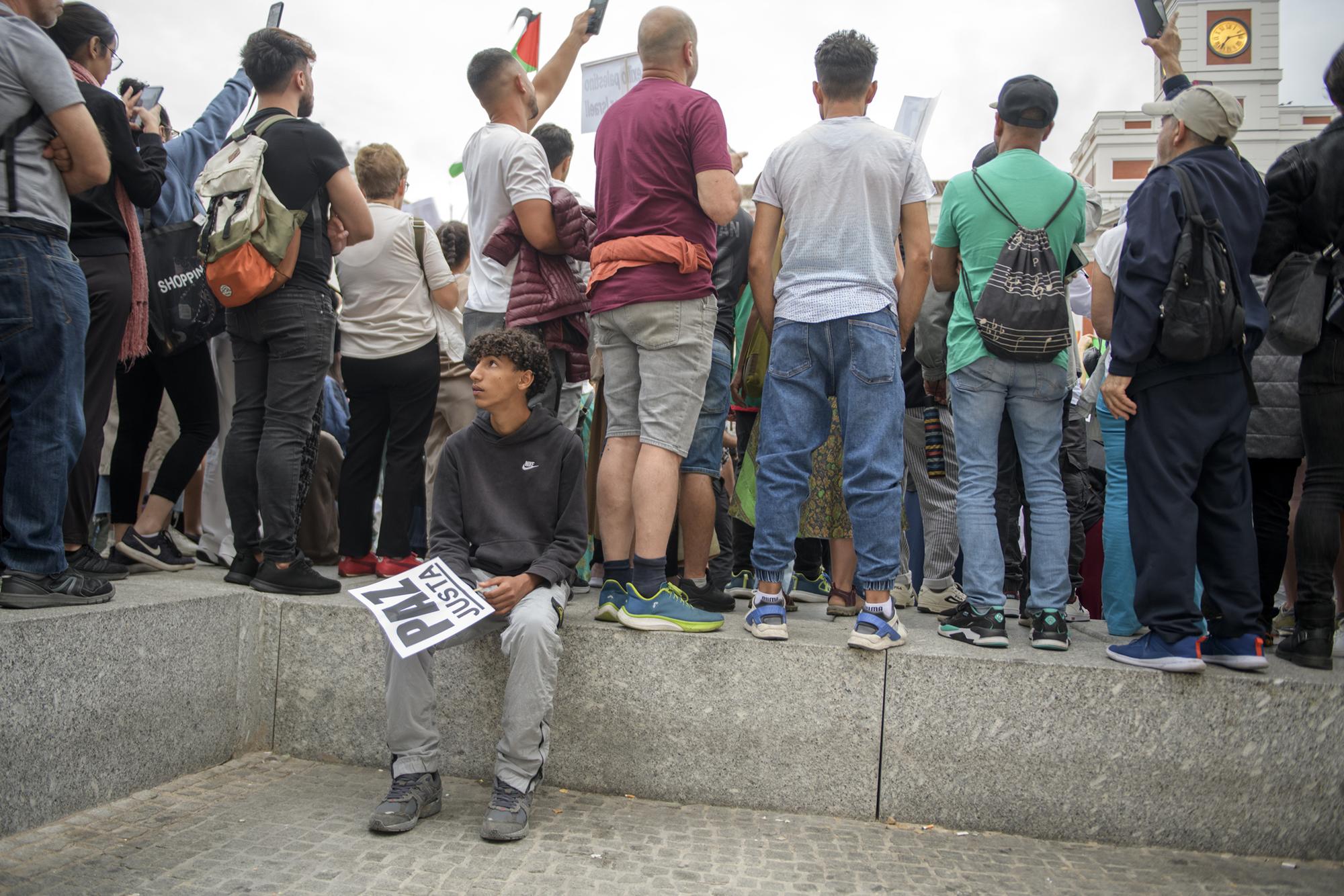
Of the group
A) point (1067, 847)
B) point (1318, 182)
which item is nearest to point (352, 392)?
point (1067, 847)

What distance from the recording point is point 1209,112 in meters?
3.58

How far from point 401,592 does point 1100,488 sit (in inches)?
179

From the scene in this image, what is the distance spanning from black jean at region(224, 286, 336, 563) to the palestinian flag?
3.00 metres

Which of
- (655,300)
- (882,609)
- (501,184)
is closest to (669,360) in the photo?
(655,300)

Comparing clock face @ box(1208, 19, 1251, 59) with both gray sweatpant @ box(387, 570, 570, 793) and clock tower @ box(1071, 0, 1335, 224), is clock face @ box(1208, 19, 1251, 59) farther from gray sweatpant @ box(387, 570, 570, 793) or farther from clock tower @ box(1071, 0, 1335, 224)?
gray sweatpant @ box(387, 570, 570, 793)

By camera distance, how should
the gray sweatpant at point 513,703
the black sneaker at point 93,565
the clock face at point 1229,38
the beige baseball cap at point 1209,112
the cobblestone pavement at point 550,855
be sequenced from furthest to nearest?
1. the clock face at point 1229,38
2. the black sneaker at point 93,565
3. the beige baseball cap at point 1209,112
4. the gray sweatpant at point 513,703
5. the cobblestone pavement at point 550,855

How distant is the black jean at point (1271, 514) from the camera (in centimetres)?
399

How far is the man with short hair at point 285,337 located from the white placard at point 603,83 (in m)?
1.87

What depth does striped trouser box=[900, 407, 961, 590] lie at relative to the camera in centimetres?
469

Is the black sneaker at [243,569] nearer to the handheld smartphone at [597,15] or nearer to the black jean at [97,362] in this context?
the black jean at [97,362]

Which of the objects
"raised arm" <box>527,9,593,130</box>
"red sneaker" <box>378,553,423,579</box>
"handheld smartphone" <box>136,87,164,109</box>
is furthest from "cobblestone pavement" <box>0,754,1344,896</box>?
"raised arm" <box>527,9,593,130</box>

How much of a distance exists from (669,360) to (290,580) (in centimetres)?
177

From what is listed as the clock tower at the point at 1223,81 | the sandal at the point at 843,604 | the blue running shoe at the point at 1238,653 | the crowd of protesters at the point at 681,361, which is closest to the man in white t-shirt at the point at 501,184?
the crowd of protesters at the point at 681,361

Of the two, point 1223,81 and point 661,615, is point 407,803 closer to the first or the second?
point 661,615
